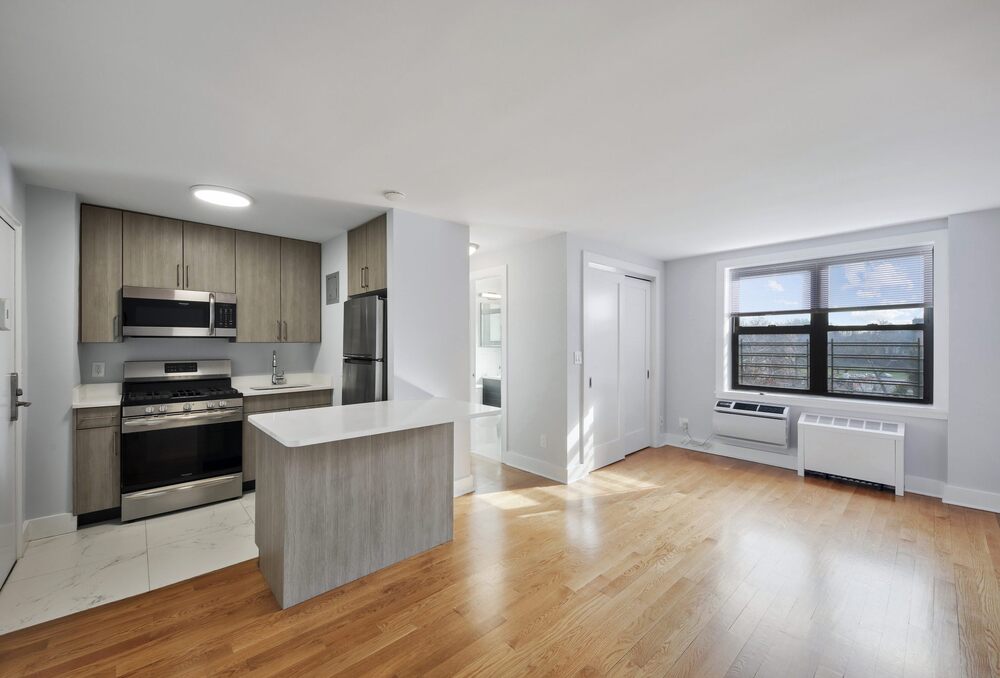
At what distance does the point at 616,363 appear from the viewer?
4801 millimetres

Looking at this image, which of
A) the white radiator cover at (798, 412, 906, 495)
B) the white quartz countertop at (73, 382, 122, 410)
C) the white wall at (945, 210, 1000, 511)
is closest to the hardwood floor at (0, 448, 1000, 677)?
the white wall at (945, 210, 1000, 511)

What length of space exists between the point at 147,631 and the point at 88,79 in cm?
240

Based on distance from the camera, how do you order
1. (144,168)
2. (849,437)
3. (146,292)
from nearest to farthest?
(144,168) < (146,292) < (849,437)

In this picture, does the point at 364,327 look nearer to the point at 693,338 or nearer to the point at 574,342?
the point at 574,342

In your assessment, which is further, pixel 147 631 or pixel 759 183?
pixel 759 183

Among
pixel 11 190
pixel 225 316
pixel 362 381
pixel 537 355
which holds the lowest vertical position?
pixel 362 381

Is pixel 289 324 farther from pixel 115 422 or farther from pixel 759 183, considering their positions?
pixel 759 183

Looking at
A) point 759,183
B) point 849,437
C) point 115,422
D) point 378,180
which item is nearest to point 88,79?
point 378,180

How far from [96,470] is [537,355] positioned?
3.64 m

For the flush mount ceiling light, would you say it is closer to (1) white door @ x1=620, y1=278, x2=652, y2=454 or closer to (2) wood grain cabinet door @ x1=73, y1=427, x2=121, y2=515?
(2) wood grain cabinet door @ x1=73, y1=427, x2=121, y2=515

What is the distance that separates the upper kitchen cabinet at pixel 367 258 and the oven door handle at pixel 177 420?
1.45m

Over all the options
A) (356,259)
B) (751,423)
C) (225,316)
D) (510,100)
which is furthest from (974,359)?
(225,316)

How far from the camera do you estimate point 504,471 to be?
14.4ft

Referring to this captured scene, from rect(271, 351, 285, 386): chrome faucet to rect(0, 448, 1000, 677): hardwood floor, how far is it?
2156 millimetres
